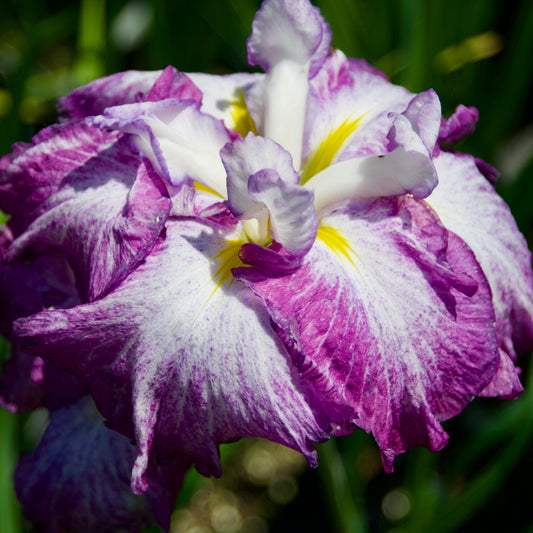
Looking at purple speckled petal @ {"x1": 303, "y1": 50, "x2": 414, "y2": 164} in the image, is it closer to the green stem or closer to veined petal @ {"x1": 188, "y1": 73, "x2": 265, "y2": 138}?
veined petal @ {"x1": 188, "y1": 73, "x2": 265, "y2": 138}

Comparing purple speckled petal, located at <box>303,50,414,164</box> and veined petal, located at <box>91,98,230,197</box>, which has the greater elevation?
veined petal, located at <box>91,98,230,197</box>

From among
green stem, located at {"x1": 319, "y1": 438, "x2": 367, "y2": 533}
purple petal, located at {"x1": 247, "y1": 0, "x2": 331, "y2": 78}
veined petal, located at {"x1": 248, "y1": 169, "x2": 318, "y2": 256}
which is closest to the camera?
veined petal, located at {"x1": 248, "y1": 169, "x2": 318, "y2": 256}

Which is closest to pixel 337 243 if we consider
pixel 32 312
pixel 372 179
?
pixel 372 179

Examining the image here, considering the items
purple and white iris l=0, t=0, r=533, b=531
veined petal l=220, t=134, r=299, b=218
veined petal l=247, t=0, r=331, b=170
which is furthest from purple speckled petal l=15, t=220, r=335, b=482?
veined petal l=247, t=0, r=331, b=170

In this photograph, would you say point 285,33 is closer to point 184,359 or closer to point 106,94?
point 106,94

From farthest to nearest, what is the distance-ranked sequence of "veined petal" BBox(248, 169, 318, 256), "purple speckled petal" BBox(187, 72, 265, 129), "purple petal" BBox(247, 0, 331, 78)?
"purple speckled petal" BBox(187, 72, 265, 129) → "purple petal" BBox(247, 0, 331, 78) → "veined petal" BBox(248, 169, 318, 256)

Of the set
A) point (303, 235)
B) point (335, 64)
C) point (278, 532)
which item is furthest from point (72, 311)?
point (278, 532)

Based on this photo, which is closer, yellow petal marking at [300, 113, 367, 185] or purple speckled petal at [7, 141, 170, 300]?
purple speckled petal at [7, 141, 170, 300]

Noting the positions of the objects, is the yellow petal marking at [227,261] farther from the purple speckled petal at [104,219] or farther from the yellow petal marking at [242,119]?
the yellow petal marking at [242,119]

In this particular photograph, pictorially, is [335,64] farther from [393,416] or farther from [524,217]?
[524,217]
